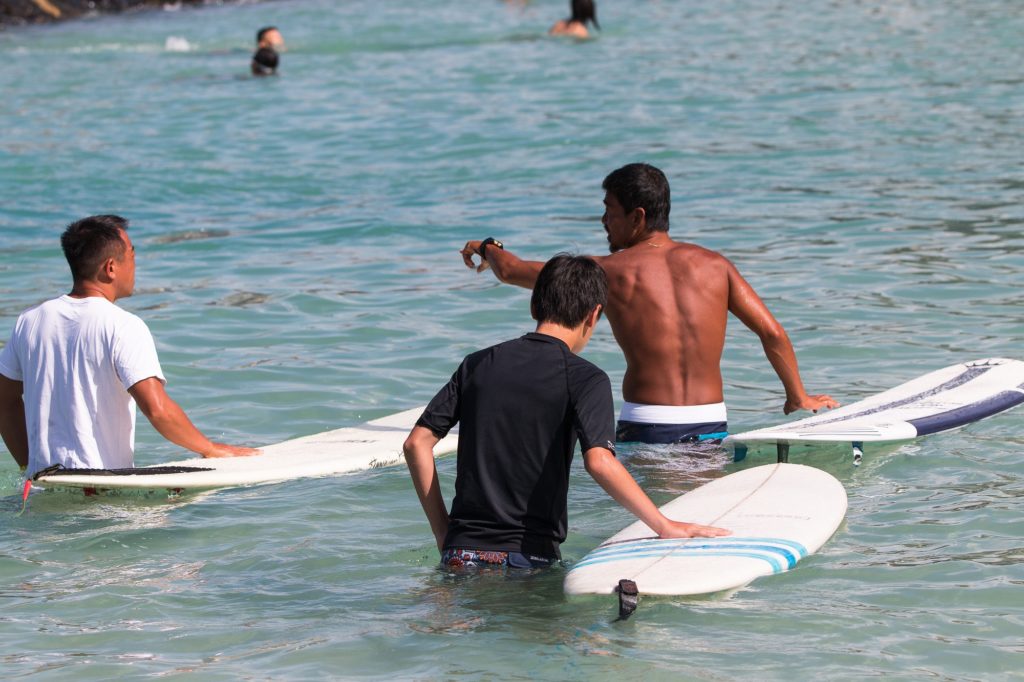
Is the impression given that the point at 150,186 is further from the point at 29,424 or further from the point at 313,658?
the point at 313,658

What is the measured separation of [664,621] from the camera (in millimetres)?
4500

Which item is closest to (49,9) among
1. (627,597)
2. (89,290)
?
(89,290)

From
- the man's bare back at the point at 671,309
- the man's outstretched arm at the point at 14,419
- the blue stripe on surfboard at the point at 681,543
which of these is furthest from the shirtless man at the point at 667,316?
the man's outstretched arm at the point at 14,419

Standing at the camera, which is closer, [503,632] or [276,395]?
[503,632]

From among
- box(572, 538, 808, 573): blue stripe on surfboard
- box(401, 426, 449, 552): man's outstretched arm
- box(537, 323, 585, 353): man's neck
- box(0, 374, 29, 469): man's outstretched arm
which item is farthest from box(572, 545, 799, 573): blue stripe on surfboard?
box(0, 374, 29, 469): man's outstretched arm

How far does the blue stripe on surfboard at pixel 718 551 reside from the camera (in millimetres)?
4625

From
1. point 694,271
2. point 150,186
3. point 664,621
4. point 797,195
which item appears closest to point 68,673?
point 664,621

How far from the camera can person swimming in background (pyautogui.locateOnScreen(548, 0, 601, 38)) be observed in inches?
909

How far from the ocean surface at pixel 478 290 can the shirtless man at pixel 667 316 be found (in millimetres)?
229

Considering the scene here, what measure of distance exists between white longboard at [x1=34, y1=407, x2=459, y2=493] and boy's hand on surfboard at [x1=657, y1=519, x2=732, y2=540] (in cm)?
130

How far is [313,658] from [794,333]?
5.02 metres

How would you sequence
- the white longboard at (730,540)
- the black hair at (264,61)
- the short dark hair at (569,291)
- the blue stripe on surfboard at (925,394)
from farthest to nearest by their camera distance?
1. the black hair at (264,61)
2. the blue stripe on surfboard at (925,394)
3. the white longboard at (730,540)
4. the short dark hair at (569,291)

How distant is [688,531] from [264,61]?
56.7 feet

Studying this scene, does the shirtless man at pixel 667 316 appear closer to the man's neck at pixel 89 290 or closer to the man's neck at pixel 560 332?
the man's neck at pixel 560 332
